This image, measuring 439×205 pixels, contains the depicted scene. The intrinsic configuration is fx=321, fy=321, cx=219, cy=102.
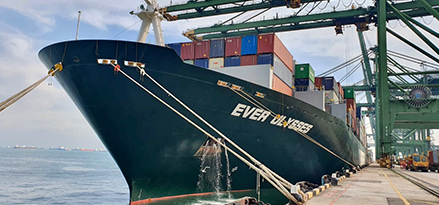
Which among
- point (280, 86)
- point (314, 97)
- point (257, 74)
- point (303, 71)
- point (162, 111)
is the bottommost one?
point (162, 111)

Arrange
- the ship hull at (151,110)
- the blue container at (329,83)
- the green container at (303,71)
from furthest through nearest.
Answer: the blue container at (329,83) → the green container at (303,71) → the ship hull at (151,110)

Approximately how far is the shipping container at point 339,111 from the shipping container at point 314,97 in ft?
14.8

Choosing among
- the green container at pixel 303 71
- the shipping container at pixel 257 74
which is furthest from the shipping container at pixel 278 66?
the green container at pixel 303 71

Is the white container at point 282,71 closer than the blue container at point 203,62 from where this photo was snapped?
Yes

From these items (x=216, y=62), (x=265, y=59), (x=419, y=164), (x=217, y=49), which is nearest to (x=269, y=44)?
(x=265, y=59)

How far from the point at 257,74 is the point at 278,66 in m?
1.87

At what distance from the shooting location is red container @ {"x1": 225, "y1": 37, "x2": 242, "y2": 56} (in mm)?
15297

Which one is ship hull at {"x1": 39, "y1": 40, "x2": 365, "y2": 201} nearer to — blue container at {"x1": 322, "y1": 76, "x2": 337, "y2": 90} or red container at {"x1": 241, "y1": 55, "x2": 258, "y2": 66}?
red container at {"x1": 241, "y1": 55, "x2": 258, "y2": 66}

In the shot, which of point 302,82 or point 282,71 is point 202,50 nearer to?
point 282,71

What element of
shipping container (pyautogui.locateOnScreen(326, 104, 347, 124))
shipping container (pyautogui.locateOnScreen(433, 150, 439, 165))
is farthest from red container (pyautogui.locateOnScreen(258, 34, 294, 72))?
shipping container (pyautogui.locateOnScreen(433, 150, 439, 165))

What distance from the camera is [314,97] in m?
19.1

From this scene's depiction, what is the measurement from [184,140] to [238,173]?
2702 millimetres

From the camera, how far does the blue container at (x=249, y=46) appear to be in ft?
49.7

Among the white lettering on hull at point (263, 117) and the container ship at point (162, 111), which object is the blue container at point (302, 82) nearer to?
the white lettering on hull at point (263, 117)
